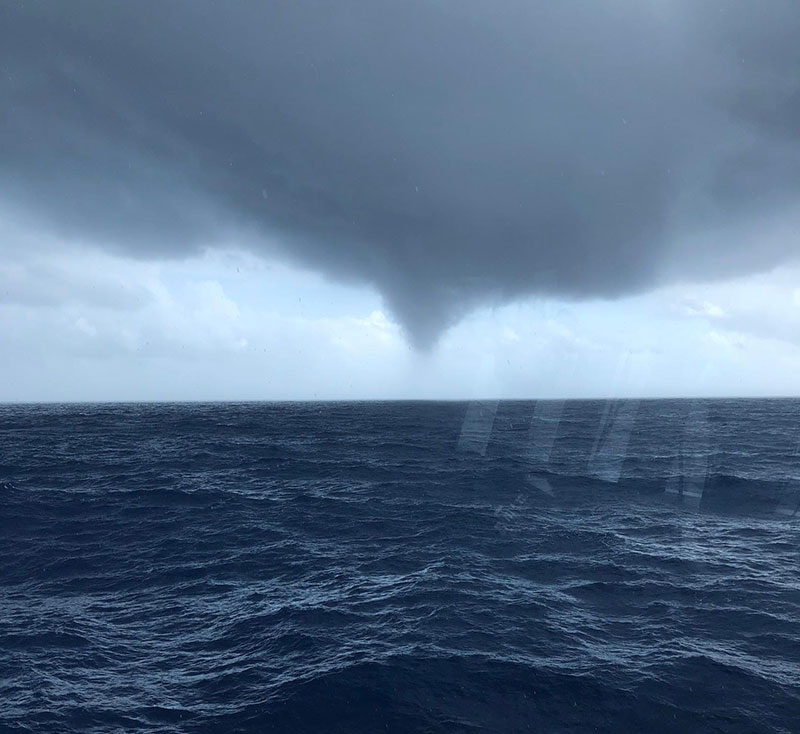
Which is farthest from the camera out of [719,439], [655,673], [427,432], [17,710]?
[427,432]

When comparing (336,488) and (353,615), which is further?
(336,488)

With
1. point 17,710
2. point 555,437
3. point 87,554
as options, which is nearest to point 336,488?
point 87,554

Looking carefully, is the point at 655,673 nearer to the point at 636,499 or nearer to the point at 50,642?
the point at 50,642

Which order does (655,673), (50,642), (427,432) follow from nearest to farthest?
1. (655,673)
2. (50,642)
3. (427,432)

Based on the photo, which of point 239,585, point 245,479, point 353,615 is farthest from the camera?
point 245,479

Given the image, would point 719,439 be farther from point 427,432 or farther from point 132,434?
point 132,434

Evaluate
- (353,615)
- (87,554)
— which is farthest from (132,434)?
(353,615)
